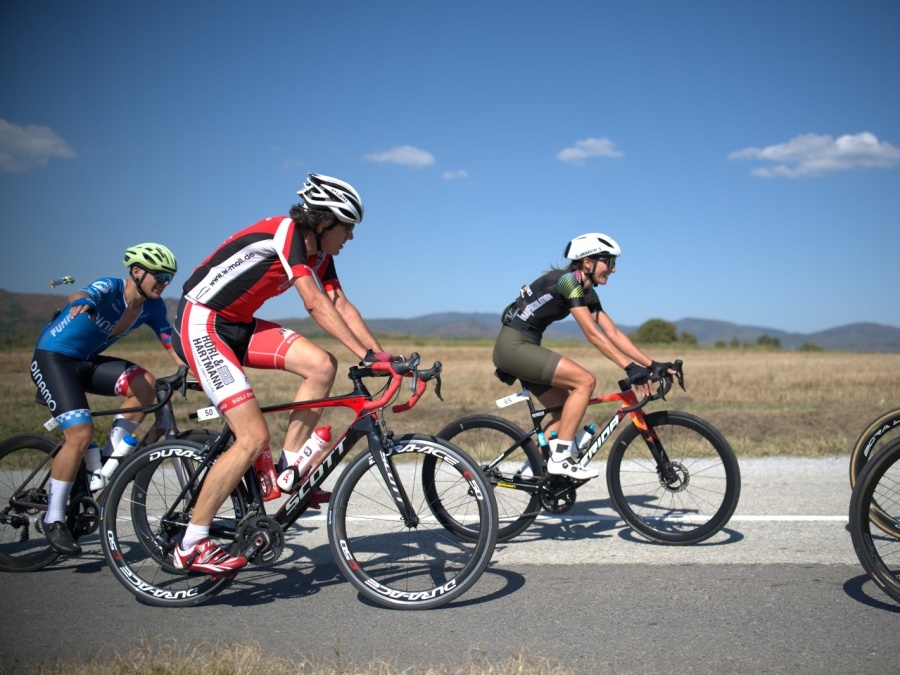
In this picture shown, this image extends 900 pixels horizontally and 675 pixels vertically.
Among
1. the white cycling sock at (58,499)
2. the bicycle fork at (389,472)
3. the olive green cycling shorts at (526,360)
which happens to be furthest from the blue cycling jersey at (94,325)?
the olive green cycling shorts at (526,360)

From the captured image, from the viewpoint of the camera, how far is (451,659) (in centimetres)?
342

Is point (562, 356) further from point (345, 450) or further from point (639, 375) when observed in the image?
point (345, 450)

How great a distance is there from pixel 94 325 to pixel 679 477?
4450 mm

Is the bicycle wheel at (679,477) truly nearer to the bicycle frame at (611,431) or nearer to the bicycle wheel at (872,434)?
the bicycle frame at (611,431)

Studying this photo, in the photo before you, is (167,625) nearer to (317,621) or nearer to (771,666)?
(317,621)

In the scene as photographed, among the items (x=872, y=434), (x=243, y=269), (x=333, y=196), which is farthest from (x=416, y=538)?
(x=872, y=434)

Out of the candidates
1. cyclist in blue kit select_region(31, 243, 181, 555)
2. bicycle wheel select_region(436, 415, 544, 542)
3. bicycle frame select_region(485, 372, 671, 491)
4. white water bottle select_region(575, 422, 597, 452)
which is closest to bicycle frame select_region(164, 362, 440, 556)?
cyclist in blue kit select_region(31, 243, 181, 555)

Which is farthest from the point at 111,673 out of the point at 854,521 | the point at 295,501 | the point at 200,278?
the point at 854,521

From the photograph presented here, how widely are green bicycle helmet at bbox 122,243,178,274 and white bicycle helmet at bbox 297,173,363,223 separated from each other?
1.58 m

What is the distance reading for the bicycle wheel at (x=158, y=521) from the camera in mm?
4383

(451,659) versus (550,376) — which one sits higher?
(550,376)

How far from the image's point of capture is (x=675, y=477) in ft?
18.5

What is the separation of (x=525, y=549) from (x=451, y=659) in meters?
2.07

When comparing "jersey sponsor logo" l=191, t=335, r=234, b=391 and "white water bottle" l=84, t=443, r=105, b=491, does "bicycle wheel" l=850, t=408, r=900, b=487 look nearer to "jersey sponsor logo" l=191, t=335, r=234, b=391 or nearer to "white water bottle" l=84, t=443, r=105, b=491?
"jersey sponsor logo" l=191, t=335, r=234, b=391
